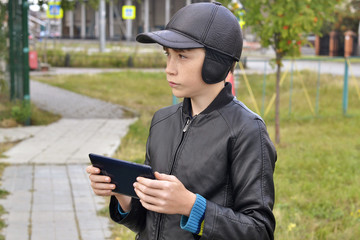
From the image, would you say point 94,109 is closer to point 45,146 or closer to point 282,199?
point 45,146

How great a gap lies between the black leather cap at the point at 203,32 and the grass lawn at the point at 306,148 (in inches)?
129

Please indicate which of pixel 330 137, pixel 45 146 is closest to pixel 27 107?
pixel 45 146

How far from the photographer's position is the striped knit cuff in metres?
1.82

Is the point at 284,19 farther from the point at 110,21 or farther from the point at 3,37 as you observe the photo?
the point at 110,21

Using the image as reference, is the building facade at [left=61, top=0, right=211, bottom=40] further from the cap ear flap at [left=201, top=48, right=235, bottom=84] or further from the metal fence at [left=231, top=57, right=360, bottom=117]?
the cap ear flap at [left=201, top=48, right=235, bottom=84]

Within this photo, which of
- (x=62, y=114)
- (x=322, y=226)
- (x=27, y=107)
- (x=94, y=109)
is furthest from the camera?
(x=94, y=109)

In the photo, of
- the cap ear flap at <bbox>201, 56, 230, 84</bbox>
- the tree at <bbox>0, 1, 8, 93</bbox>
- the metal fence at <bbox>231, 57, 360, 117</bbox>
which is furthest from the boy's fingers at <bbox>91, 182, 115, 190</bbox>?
the metal fence at <bbox>231, 57, 360, 117</bbox>

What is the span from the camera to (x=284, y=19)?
8.91m

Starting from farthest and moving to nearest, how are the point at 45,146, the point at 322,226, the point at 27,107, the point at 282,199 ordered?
the point at 27,107
the point at 45,146
the point at 282,199
the point at 322,226

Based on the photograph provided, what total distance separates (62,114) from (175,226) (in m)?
10.9

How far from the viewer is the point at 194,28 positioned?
6.37 feet

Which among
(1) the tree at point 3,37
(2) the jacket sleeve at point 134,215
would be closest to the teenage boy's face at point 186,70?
(2) the jacket sleeve at point 134,215

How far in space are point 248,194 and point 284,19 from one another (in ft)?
24.1

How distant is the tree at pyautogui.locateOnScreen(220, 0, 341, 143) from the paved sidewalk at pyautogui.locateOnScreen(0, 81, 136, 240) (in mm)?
2920
